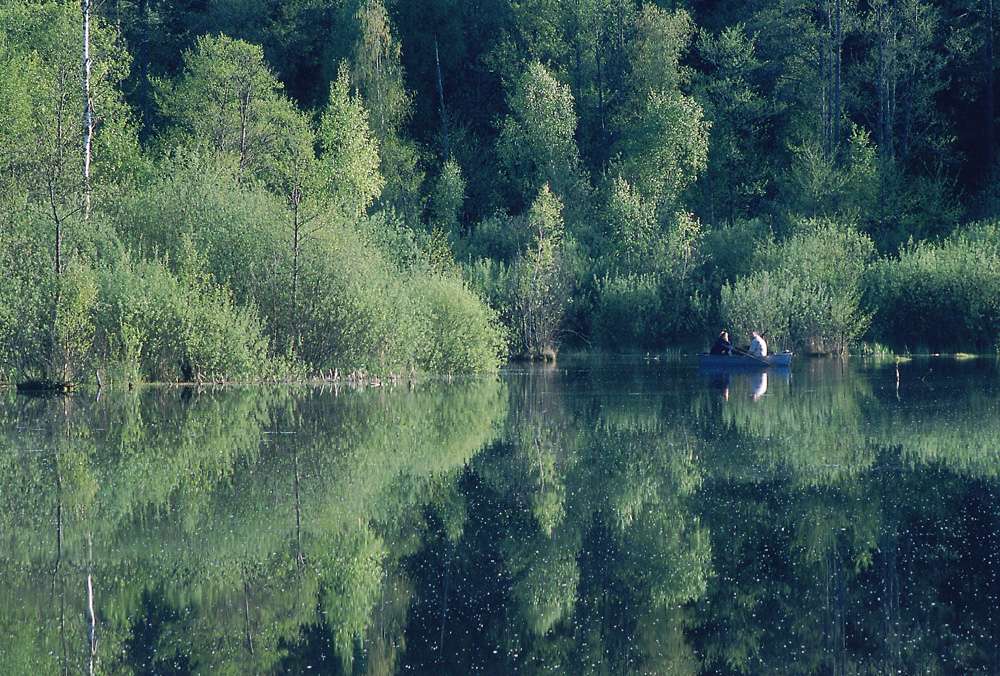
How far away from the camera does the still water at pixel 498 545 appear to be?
27.5 feet

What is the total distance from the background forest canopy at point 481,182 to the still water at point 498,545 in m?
8.96

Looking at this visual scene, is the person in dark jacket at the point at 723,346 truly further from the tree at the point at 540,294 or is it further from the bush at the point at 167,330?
the bush at the point at 167,330

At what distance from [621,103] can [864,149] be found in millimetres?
11370

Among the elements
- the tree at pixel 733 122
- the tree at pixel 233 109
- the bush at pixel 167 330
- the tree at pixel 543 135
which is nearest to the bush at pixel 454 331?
the bush at pixel 167 330

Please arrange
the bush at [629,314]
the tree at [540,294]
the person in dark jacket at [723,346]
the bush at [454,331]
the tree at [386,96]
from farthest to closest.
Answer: the tree at [386,96] < the bush at [629,314] < the tree at [540,294] < the person in dark jacket at [723,346] < the bush at [454,331]

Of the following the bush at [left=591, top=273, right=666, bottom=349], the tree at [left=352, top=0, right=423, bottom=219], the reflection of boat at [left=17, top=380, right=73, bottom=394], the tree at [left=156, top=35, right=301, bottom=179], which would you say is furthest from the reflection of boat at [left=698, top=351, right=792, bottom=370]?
the tree at [left=352, top=0, right=423, bottom=219]

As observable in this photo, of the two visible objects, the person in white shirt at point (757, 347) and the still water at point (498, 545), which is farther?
the person in white shirt at point (757, 347)

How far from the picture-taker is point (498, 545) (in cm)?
1151

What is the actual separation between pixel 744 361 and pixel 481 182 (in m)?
25.2

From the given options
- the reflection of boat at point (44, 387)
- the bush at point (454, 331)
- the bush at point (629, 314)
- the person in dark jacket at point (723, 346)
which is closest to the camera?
the reflection of boat at point (44, 387)

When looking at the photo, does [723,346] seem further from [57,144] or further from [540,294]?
[57,144]

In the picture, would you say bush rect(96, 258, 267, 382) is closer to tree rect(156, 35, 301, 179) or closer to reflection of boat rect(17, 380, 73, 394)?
reflection of boat rect(17, 380, 73, 394)

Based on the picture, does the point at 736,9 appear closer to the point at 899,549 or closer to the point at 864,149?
the point at 864,149

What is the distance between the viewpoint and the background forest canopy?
30.4m
